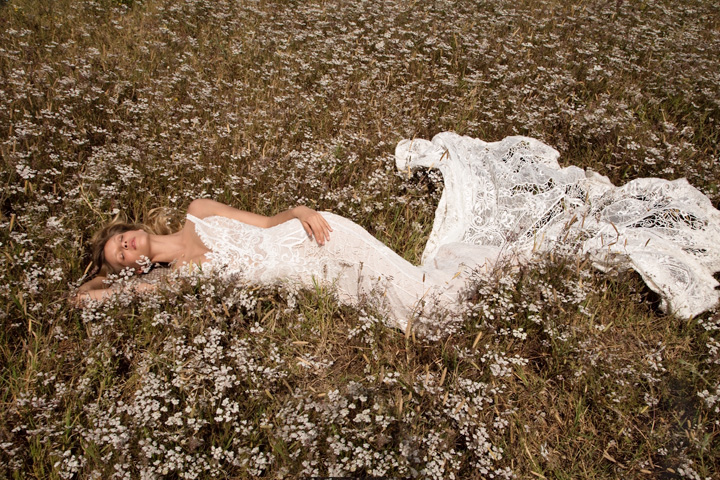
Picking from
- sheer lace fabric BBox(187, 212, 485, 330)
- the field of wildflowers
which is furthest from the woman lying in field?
the field of wildflowers

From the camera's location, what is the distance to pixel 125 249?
335 cm

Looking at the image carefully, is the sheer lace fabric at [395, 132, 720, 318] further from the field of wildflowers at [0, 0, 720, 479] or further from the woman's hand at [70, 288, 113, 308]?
the woman's hand at [70, 288, 113, 308]

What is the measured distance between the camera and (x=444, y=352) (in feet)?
9.76

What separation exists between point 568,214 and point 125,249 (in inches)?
125

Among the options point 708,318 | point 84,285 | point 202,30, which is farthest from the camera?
point 202,30

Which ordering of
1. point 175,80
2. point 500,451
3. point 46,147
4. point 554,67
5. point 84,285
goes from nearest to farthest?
1. point 500,451
2. point 84,285
3. point 46,147
4. point 175,80
5. point 554,67

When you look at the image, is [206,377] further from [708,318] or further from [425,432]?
[708,318]

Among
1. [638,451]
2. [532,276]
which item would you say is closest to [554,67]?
[532,276]

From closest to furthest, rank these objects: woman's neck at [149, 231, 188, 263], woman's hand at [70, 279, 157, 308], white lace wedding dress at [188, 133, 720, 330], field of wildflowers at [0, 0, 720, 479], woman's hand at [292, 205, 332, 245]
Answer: field of wildflowers at [0, 0, 720, 479], woman's hand at [70, 279, 157, 308], white lace wedding dress at [188, 133, 720, 330], woman's hand at [292, 205, 332, 245], woman's neck at [149, 231, 188, 263]

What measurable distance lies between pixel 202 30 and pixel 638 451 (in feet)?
21.1

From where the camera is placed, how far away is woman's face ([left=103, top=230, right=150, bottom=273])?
3354mm

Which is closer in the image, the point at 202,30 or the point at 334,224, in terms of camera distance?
the point at 334,224

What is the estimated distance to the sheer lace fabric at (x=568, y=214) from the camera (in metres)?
3.31

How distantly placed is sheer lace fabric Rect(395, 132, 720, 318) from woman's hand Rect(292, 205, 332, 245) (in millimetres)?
800
